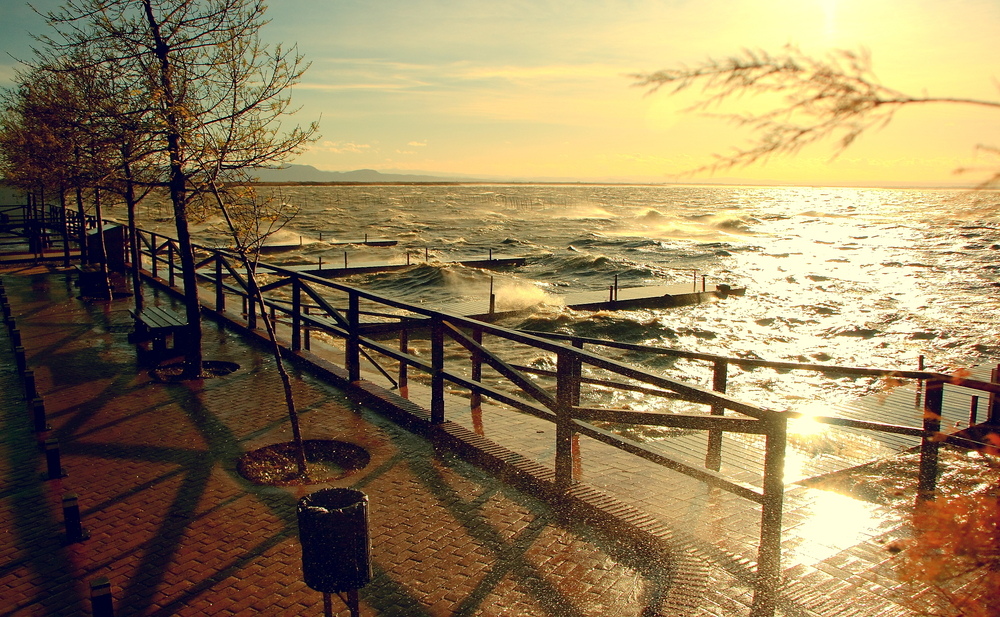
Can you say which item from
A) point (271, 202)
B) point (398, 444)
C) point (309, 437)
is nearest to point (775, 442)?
point (398, 444)

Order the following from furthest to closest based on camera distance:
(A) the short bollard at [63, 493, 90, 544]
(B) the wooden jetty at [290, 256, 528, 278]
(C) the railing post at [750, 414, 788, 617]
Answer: (B) the wooden jetty at [290, 256, 528, 278], (A) the short bollard at [63, 493, 90, 544], (C) the railing post at [750, 414, 788, 617]

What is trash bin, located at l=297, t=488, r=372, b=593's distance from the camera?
3.42 meters

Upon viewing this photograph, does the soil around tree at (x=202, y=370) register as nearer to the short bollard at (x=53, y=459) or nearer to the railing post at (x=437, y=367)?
the short bollard at (x=53, y=459)

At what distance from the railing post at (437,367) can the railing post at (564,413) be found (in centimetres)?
173

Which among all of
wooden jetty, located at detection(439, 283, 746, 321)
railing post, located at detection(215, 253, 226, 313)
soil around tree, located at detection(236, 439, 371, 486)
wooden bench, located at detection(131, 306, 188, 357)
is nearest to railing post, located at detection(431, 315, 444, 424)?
soil around tree, located at detection(236, 439, 371, 486)

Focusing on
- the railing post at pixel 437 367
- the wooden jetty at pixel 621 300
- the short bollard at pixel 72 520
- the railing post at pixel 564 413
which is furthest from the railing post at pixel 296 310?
the wooden jetty at pixel 621 300

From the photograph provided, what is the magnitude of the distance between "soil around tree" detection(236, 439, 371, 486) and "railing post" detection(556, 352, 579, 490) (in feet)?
6.09

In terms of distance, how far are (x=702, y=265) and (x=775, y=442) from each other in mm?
59677

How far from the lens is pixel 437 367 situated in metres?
6.90

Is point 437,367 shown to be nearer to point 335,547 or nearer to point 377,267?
point 335,547

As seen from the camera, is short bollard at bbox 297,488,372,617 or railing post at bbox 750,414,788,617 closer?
short bollard at bbox 297,488,372,617

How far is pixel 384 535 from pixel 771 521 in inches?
99.0

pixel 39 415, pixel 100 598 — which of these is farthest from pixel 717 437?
pixel 39 415

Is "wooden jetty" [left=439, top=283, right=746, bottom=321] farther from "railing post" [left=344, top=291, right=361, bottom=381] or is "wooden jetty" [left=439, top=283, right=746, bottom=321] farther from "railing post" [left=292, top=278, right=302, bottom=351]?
"railing post" [left=344, top=291, right=361, bottom=381]
